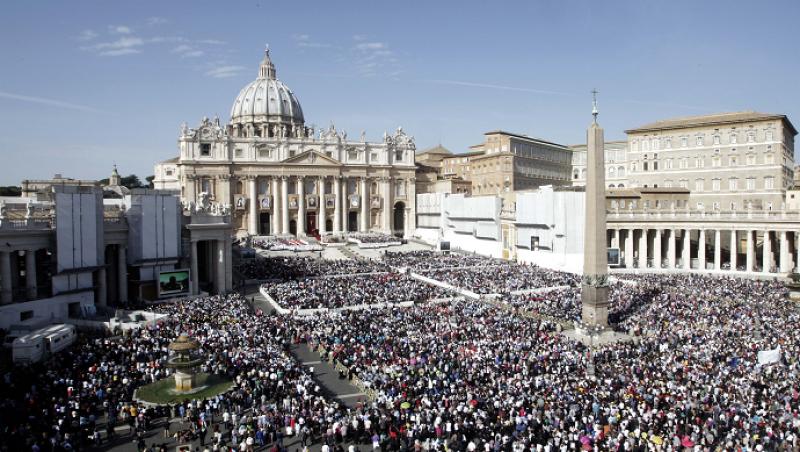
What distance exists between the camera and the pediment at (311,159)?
3290 inches

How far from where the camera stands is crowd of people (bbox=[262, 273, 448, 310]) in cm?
3603

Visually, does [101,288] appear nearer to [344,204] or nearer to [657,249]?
[657,249]

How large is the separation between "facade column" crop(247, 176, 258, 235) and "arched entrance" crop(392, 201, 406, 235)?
22.4 m

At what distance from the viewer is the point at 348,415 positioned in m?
18.8

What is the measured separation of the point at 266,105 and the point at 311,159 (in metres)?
26.1

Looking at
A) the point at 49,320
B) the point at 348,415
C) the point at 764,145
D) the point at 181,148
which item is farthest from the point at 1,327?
the point at 764,145

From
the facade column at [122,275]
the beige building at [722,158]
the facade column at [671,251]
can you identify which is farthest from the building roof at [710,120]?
the facade column at [122,275]

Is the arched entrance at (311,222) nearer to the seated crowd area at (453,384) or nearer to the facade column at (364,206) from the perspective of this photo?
the facade column at (364,206)

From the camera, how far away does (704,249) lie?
5353 cm

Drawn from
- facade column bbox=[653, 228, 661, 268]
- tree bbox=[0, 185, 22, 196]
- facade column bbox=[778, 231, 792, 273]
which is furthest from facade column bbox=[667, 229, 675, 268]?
tree bbox=[0, 185, 22, 196]

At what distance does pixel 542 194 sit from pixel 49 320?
1621 inches

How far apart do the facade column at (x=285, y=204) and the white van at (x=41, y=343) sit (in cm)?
5523

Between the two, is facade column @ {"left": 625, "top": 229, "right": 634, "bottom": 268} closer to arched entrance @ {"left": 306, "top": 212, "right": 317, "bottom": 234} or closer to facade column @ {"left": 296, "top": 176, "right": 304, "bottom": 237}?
facade column @ {"left": 296, "top": 176, "right": 304, "bottom": 237}

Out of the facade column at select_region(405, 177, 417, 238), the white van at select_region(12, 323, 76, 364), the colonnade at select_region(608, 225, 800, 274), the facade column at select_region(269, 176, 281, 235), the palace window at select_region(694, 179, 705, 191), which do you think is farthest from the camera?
the facade column at select_region(405, 177, 417, 238)
